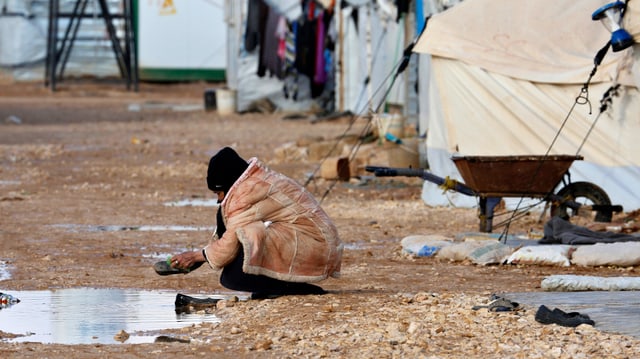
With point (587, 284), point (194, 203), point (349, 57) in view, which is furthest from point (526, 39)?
point (349, 57)

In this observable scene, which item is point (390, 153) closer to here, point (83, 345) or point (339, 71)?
point (83, 345)

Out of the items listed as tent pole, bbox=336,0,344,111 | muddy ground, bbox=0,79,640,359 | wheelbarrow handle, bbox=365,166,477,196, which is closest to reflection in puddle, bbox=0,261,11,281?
muddy ground, bbox=0,79,640,359

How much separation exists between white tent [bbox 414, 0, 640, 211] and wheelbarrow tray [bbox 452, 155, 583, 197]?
3.41 feet

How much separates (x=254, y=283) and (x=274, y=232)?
0.95ft

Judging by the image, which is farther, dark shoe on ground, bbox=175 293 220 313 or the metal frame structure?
the metal frame structure

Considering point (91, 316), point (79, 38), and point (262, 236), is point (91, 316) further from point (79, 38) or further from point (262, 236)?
point (79, 38)

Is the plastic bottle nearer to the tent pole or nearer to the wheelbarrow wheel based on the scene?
the wheelbarrow wheel

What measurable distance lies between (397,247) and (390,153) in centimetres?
461

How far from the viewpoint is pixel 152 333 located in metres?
6.31

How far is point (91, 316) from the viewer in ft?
22.3

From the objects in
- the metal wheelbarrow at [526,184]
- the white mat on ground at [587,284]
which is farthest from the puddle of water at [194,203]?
the white mat on ground at [587,284]

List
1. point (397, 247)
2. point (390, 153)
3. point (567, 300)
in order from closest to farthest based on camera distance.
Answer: point (567, 300) → point (397, 247) → point (390, 153)

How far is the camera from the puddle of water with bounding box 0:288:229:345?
6.28 m

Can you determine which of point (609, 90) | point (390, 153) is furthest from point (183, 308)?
point (390, 153)
